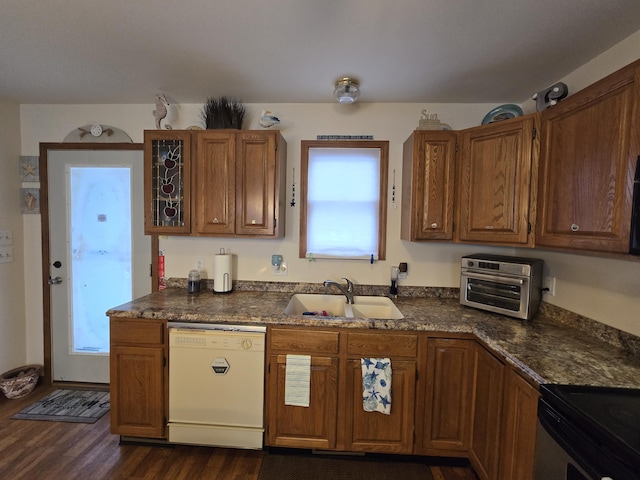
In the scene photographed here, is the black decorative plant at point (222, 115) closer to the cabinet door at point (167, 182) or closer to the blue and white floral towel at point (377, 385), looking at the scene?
the cabinet door at point (167, 182)

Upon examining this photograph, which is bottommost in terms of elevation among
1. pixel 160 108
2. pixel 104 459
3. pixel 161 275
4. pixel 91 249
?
pixel 104 459

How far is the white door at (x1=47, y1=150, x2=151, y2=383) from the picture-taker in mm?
2561

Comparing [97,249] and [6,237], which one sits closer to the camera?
[6,237]

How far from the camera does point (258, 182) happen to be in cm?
217

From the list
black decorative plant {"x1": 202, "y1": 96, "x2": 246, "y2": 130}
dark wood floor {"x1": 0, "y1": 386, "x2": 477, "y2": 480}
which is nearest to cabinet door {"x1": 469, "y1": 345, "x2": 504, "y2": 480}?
dark wood floor {"x1": 0, "y1": 386, "x2": 477, "y2": 480}

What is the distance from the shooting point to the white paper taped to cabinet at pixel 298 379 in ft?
5.90

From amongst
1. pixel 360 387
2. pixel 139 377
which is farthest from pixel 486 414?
pixel 139 377

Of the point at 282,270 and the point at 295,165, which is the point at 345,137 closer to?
the point at 295,165

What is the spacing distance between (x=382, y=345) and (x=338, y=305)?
2.17 ft

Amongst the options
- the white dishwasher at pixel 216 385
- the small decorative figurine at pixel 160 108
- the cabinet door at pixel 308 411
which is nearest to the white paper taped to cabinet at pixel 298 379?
the cabinet door at pixel 308 411

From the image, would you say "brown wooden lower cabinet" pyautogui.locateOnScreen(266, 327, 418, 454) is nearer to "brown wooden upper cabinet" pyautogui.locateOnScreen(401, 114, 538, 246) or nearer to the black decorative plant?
"brown wooden upper cabinet" pyautogui.locateOnScreen(401, 114, 538, 246)

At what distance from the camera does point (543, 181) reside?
1.63 meters

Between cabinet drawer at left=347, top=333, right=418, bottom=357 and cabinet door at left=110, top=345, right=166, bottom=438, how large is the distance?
4.23ft

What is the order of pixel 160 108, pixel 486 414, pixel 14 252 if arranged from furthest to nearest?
pixel 14 252 < pixel 160 108 < pixel 486 414
